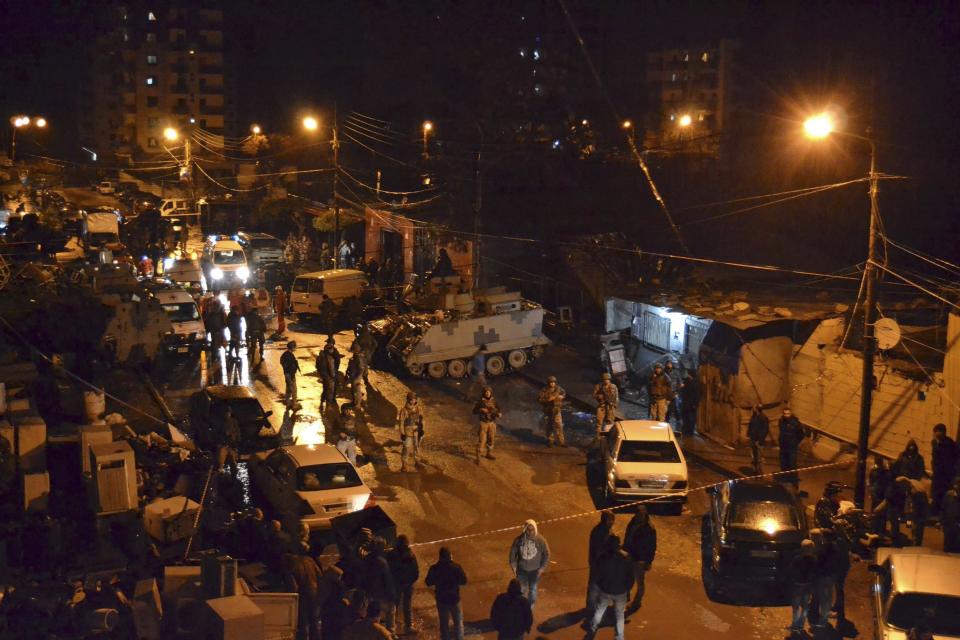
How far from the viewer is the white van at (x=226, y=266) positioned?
125 ft

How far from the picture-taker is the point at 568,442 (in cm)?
2050

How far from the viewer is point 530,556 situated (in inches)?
443

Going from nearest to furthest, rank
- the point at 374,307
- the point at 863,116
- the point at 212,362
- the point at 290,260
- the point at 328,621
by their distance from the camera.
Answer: the point at 328,621, the point at 212,362, the point at 374,307, the point at 863,116, the point at 290,260

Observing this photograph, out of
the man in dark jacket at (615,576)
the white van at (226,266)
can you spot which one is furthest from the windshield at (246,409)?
the white van at (226,266)

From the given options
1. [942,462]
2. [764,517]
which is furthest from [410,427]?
[942,462]

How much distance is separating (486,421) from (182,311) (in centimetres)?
1241

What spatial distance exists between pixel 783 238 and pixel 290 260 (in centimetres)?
2318

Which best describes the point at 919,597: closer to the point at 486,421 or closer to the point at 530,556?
the point at 530,556

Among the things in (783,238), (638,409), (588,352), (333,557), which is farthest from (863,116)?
(333,557)

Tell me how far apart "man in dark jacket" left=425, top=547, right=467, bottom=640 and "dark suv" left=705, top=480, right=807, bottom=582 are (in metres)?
4.36

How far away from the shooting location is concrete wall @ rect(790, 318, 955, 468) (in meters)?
18.0

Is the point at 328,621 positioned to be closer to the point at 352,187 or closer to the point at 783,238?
the point at 783,238

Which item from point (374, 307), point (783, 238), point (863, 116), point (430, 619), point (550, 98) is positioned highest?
point (550, 98)

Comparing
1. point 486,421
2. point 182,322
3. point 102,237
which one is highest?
point 102,237
